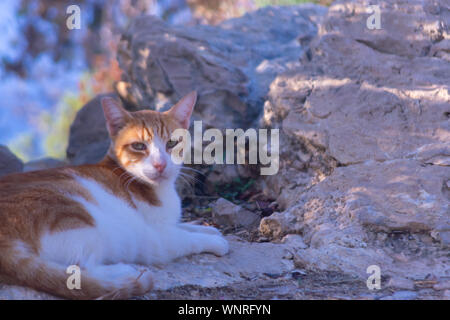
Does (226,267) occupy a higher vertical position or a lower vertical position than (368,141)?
lower

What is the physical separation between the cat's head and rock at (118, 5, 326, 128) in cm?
168

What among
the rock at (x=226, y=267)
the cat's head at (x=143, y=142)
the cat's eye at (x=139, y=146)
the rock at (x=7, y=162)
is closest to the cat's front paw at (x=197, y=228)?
the rock at (x=226, y=267)

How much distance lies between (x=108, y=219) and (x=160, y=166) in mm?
490

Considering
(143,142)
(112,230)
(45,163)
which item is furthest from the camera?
(45,163)

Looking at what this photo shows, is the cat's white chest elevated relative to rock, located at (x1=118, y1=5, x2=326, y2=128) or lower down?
lower down

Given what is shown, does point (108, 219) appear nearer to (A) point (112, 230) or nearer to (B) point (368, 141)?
(A) point (112, 230)

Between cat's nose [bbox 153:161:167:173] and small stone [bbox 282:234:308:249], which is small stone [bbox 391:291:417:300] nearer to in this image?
small stone [bbox 282:234:308:249]

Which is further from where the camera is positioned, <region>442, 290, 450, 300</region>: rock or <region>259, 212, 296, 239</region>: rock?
<region>259, 212, 296, 239</region>: rock

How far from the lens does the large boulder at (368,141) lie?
2.95 m

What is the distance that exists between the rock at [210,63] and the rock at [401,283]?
8.54ft

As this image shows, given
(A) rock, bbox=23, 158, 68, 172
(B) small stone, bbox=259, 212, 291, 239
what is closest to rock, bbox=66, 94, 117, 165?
(A) rock, bbox=23, 158, 68, 172

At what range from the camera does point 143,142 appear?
303 centimetres

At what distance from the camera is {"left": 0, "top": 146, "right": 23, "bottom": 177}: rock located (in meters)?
4.77

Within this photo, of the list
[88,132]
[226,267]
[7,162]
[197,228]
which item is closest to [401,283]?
[226,267]
